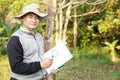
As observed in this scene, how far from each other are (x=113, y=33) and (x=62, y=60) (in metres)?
10.5

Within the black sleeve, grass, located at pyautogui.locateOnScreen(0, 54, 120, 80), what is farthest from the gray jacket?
grass, located at pyautogui.locateOnScreen(0, 54, 120, 80)

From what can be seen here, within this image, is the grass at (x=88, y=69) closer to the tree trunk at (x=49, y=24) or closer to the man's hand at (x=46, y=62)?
the tree trunk at (x=49, y=24)

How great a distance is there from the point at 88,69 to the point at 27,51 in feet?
25.3

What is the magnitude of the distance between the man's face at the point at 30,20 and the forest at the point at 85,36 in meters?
4.91

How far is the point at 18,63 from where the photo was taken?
2.90 metres

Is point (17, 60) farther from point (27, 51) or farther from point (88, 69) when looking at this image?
point (88, 69)

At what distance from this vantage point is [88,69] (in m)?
10.5

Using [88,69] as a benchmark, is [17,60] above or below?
above

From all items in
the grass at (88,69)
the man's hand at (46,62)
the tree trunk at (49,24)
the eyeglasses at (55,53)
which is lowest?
the grass at (88,69)

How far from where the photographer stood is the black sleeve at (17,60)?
2.89 meters

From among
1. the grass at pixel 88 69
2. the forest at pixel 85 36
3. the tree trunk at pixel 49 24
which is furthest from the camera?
the forest at pixel 85 36

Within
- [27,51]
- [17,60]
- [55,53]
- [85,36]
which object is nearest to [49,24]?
[55,53]

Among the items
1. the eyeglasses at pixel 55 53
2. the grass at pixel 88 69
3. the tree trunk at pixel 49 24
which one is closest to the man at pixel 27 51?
the eyeglasses at pixel 55 53

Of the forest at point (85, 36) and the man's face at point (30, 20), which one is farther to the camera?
the forest at point (85, 36)
